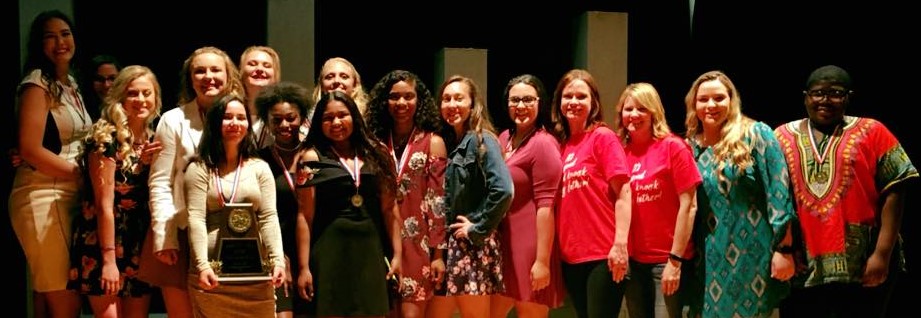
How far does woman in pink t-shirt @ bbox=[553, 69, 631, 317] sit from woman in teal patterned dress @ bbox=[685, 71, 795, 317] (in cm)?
38

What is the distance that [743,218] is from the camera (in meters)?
4.09

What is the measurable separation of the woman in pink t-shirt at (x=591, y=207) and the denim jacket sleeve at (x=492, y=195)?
311 mm

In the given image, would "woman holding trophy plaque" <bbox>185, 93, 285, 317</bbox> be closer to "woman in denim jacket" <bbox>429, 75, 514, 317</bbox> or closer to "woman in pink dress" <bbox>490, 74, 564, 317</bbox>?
"woman in denim jacket" <bbox>429, 75, 514, 317</bbox>

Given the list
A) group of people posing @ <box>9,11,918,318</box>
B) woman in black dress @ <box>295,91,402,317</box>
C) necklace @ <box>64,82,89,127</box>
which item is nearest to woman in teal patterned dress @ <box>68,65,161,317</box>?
group of people posing @ <box>9,11,918,318</box>

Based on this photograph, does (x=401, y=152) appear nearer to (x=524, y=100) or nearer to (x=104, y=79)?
(x=524, y=100)

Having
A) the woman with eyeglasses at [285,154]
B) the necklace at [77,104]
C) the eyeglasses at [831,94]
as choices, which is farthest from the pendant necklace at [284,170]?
the eyeglasses at [831,94]

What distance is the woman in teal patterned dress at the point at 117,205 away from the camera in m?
4.00

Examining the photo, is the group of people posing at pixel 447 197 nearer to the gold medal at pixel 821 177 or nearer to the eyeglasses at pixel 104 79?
the gold medal at pixel 821 177

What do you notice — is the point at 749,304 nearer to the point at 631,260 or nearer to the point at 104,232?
the point at 631,260

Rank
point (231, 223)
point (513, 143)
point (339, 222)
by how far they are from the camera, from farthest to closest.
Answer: point (513, 143) → point (339, 222) → point (231, 223)

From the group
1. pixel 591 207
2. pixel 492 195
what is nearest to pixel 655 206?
pixel 591 207

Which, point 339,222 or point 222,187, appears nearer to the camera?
point 222,187

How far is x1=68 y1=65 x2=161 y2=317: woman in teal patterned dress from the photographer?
158 inches

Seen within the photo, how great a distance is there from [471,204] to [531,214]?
0.92ft
